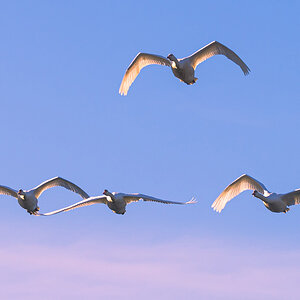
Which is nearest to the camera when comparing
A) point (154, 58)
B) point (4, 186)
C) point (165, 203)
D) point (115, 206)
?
point (165, 203)

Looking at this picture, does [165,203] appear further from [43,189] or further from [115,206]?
[43,189]

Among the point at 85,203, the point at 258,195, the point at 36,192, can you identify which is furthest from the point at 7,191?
the point at 258,195

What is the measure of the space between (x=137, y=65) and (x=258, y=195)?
378 inches

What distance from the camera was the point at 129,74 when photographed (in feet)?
142

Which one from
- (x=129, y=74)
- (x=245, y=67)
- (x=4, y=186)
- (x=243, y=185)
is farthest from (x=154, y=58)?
(x=4, y=186)

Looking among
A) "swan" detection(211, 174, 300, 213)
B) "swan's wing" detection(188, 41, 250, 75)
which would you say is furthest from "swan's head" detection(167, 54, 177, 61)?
"swan" detection(211, 174, 300, 213)

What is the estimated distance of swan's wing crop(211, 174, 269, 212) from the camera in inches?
1644

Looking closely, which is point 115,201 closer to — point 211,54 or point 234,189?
point 234,189

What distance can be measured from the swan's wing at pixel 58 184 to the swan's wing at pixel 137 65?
229 inches

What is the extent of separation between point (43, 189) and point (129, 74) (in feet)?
25.8

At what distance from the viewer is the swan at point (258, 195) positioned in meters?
39.7

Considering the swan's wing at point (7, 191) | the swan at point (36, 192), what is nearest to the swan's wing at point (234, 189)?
the swan at point (36, 192)

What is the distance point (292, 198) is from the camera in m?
39.9

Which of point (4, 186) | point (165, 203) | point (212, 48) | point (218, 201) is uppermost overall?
point (212, 48)
